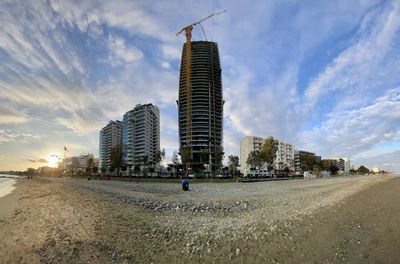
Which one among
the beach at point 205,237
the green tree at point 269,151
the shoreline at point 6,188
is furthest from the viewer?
the green tree at point 269,151

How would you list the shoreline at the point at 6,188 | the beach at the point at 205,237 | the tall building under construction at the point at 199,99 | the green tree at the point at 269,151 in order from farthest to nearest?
the tall building under construction at the point at 199,99 < the green tree at the point at 269,151 < the shoreline at the point at 6,188 < the beach at the point at 205,237

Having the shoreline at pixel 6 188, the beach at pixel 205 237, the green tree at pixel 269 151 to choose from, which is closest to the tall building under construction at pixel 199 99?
the green tree at pixel 269 151

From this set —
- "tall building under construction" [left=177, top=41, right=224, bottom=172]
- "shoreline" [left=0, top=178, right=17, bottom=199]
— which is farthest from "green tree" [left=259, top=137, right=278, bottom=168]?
"shoreline" [left=0, top=178, right=17, bottom=199]

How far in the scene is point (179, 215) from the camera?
14.9 meters

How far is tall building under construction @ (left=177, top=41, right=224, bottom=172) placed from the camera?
16738 centimetres

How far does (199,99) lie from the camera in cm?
17388

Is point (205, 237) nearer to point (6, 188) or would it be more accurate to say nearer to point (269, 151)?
point (6, 188)

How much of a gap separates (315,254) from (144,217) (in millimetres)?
8844

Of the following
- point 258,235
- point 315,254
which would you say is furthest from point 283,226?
point 315,254

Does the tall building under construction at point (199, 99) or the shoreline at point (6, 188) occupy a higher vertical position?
the tall building under construction at point (199, 99)

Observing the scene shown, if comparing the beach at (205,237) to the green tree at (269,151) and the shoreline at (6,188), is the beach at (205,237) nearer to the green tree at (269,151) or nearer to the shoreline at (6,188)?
the shoreline at (6,188)

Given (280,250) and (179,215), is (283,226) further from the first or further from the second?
(179,215)

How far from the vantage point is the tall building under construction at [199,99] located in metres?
167

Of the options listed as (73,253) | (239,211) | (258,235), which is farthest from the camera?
(239,211)
